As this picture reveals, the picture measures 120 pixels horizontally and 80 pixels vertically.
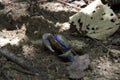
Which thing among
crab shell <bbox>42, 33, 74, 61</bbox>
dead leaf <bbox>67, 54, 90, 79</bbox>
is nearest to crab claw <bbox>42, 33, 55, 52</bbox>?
crab shell <bbox>42, 33, 74, 61</bbox>

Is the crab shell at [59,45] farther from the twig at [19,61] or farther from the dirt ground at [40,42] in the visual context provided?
the twig at [19,61]

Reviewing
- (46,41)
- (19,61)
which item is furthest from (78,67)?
(19,61)

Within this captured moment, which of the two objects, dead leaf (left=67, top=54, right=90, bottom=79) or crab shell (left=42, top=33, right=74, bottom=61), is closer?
dead leaf (left=67, top=54, right=90, bottom=79)

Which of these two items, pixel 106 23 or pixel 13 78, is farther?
pixel 106 23

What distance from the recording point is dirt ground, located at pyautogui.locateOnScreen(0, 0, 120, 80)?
10.1ft

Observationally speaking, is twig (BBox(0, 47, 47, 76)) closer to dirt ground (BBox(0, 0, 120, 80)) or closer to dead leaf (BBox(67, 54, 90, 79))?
dirt ground (BBox(0, 0, 120, 80))

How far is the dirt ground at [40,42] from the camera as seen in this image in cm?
307

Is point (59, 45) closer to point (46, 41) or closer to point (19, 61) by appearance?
point (46, 41)

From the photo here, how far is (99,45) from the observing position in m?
3.52

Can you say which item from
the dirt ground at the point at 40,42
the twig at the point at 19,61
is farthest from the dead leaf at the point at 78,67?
the twig at the point at 19,61

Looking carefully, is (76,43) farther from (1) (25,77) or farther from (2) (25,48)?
(1) (25,77)

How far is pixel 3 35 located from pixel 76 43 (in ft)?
3.03

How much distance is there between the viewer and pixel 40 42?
11.5ft

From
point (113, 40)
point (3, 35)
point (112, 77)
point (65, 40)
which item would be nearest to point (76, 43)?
point (65, 40)
